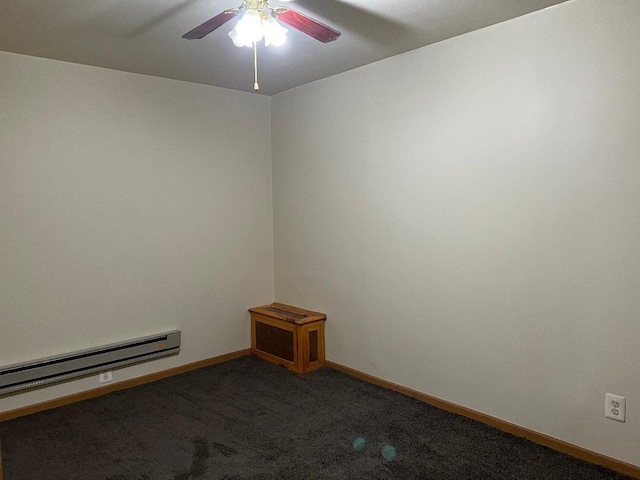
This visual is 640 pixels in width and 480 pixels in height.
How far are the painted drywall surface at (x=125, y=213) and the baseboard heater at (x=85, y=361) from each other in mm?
80

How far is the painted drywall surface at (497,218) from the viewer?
241 centimetres

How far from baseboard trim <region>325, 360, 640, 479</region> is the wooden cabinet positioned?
386 millimetres

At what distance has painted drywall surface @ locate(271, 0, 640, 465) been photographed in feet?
7.92

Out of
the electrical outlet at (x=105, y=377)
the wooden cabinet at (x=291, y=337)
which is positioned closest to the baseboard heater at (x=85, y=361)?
the electrical outlet at (x=105, y=377)

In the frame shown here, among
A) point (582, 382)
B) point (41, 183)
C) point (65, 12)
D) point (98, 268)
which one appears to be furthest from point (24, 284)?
point (582, 382)

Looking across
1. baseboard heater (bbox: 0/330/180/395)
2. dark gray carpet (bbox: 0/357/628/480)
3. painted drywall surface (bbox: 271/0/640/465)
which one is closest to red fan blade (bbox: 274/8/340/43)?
painted drywall surface (bbox: 271/0/640/465)

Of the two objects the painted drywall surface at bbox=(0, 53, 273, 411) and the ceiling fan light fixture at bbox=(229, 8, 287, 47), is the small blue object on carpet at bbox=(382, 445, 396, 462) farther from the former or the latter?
the ceiling fan light fixture at bbox=(229, 8, 287, 47)

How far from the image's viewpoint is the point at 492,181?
2883 millimetres

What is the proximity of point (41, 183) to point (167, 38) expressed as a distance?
1.34 meters

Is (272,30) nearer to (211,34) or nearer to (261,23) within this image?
(261,23)

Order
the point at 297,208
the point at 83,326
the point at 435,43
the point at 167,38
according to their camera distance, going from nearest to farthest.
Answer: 1. the point at 167,38
2. the point at 435,43
3. the point at 83,326
4. the point at 297,208

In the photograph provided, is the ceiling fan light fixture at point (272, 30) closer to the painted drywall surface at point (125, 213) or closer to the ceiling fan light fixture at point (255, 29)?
the ceiling fan light fixture at point (255, 29)

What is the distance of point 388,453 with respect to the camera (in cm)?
267

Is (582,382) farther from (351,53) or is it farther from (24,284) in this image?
(24,284)
